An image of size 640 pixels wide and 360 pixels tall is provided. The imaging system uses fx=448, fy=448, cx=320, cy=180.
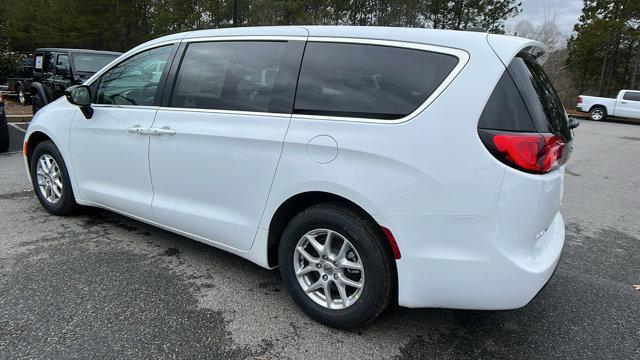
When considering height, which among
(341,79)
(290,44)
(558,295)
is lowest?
(558,295)

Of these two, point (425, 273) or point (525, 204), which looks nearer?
point (525, 204)

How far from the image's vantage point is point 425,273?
232 cm

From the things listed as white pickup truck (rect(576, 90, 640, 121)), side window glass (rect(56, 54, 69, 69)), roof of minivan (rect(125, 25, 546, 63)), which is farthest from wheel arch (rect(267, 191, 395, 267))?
white pickup truck (rect(576, 90, 640, 121))

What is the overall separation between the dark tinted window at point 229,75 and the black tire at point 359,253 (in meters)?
0.77

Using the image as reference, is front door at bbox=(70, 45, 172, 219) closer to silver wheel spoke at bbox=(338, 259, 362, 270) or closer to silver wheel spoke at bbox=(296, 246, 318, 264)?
silver wheel spoke at bbox=(296, 246, 318, 264)

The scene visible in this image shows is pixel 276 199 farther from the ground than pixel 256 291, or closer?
farther from the ground

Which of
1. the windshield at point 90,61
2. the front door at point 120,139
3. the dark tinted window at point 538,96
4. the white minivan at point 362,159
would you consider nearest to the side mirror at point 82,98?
the front door at point 120,139

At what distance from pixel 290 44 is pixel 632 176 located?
8011mm

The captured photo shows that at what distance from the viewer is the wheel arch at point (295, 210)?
2477 millimetres

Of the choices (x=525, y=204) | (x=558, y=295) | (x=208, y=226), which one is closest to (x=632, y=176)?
(x=558, y=295)

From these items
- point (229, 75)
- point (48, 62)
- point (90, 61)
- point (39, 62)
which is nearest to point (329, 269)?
point (229, 75)

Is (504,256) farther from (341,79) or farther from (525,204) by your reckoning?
(341,79)

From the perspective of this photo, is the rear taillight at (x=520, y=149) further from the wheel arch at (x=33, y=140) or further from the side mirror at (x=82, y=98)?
the wheel arch at (x=33, y=140)

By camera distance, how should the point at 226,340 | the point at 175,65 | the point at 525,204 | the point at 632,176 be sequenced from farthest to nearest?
1. the point at 632,176
2. the point at 175,65
3. the point at 226,340
4. the point at 525,204
